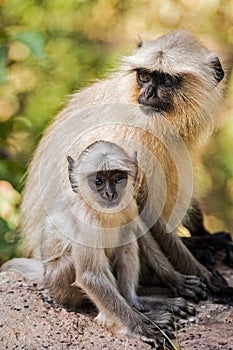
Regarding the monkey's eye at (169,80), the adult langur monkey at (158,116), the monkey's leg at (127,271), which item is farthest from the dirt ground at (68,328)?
the monkey's eye at (169,80)

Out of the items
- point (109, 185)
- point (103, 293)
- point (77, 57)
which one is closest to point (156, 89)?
point (109, 185)

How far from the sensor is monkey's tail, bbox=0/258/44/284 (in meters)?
5.36

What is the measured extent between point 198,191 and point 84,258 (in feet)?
4.77

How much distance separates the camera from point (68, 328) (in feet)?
15.4

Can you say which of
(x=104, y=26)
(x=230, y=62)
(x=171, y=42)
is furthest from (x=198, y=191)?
(x=104, y=26)

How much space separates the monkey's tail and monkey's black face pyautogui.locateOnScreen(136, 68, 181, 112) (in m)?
1.39

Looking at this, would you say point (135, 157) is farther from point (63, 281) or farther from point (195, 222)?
point (195, 222)

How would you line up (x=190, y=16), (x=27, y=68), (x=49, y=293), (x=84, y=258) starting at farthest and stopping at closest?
(x=190, y=16) < (x=27, y=68) < (x=49, y=293) < (x=84, y=258)

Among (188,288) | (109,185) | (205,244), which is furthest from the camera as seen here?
(205,244)

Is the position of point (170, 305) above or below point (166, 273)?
below

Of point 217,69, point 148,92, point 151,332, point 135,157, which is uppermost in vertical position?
point 217,69

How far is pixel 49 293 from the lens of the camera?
16.4 feet

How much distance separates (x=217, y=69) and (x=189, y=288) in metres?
1.43

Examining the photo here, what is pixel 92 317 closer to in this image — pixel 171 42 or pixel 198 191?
pixel 198 191
